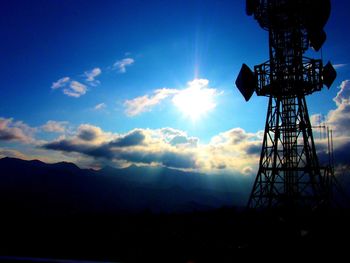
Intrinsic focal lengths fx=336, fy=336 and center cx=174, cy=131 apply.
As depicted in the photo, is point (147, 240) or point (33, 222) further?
point (33, 222)

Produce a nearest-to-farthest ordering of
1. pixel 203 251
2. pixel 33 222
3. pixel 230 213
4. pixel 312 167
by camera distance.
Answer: pixel 203 251, pixel 33 222, pixel 230 213, pixel 312 167

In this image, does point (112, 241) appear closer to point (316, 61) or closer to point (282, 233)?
point (282, 233)

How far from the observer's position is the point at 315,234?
10258 millimetres

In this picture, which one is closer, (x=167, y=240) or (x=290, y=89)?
(x=167, y=240)

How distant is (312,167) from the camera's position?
30.5 metres

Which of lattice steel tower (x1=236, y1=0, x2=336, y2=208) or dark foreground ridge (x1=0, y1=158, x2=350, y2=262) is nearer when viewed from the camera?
dark foreground ridge (x1=0, y1=158, x2=350, y2=262)

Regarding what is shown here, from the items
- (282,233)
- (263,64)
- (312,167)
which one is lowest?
(282,233)

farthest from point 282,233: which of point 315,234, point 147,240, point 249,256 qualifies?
point 147,240

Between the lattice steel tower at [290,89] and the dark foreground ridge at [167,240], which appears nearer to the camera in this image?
the dark foreground ridge at [167,240]

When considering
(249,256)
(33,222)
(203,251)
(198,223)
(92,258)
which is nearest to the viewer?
(249,256)

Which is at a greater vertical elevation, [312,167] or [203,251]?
[312,167]

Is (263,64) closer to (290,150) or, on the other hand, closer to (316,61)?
(316,61)

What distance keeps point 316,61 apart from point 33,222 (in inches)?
1048

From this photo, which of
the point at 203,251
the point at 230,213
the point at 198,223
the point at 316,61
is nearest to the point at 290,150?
the point at 316,61
